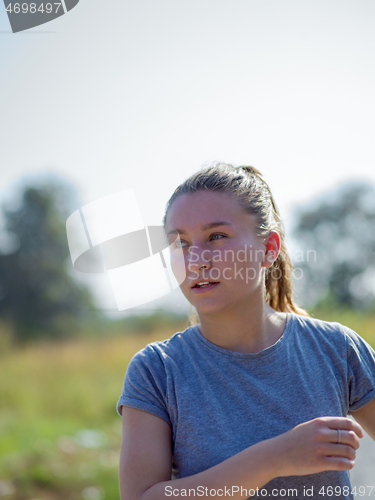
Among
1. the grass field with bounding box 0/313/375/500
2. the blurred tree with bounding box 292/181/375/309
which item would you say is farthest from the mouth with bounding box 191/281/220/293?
the blurred tree with bounding box 292/181/375/309

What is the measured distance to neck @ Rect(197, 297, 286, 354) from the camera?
1295mm

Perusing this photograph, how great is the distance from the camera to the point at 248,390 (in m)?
1.18

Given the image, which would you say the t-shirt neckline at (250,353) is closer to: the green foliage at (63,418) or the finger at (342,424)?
the finger at (342,424)

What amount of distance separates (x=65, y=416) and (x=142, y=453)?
17.2 feet

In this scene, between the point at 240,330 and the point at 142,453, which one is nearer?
the point at 142,453

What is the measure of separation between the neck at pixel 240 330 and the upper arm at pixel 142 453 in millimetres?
307

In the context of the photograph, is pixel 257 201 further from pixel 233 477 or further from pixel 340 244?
pixel 340 244

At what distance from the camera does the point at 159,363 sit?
1.20 m

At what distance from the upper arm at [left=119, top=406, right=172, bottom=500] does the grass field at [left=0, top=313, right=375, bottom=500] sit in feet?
6.72

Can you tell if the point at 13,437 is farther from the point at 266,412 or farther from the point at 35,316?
the point at 35,316

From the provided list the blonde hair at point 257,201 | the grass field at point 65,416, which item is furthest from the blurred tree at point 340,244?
the blonde hair at point 257,201

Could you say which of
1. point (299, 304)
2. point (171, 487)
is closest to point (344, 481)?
point (171, 487)

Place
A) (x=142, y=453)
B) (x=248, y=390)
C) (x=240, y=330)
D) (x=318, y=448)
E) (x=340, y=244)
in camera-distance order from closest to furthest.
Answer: (x=318, y=448), (x=142, y=453), (x=248, y=390), (x=240, y=330), (x=340, y=244)

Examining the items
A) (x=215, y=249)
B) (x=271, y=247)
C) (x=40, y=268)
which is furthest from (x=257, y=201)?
(x=40, y=268)
